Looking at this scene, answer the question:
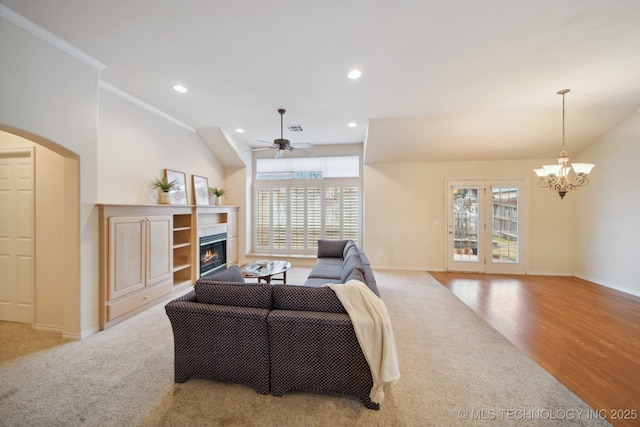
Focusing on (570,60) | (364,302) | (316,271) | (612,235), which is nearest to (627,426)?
(364,302)

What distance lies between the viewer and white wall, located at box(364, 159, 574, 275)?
5406 mm

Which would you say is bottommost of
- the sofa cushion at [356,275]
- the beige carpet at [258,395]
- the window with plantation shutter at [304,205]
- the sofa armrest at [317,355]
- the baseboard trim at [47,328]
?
the beige carpet at [258,395]

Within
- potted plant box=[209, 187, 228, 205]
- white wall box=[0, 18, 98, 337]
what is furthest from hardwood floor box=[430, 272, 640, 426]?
potted plant box=[209, 187, 228, 205]

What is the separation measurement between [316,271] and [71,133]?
3545 millimetres

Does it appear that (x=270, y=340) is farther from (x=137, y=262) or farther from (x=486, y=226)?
(x=486, y=226)

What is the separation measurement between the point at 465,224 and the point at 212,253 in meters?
6.00

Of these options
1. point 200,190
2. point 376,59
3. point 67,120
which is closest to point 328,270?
point 376,59

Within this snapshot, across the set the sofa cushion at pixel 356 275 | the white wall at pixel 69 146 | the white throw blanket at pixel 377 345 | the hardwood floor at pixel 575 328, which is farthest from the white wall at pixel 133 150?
the hardwood floor at pixel 575 328

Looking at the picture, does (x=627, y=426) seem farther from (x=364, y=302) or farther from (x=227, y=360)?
(x=227, y=360)

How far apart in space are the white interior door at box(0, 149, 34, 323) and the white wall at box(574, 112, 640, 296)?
9176mm

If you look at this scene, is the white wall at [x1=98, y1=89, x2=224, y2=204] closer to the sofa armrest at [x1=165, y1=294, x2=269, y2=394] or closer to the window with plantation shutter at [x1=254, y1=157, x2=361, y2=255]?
the window with plantation shutter at [x1=254, y1=157, x2=361, y2=255]

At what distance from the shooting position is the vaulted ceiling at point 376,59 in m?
2.07

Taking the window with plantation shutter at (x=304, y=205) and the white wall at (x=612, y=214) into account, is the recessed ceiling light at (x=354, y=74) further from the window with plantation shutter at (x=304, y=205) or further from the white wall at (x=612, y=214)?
the white wall at (x=612, y=214)

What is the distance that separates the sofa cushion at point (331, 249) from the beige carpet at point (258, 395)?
2.45 meters
